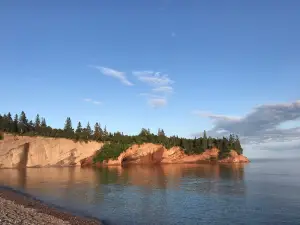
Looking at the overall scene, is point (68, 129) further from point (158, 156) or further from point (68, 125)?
point (158, 156)

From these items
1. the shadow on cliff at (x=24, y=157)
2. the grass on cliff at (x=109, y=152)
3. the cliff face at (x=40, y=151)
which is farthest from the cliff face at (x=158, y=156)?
the shadow on cliff at (x=24, y=157)

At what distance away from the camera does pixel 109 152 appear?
115500mm

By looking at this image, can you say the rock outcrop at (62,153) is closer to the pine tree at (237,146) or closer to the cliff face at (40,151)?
the cliff face at (40,151)

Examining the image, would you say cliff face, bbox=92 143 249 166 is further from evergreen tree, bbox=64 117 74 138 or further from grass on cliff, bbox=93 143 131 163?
evergreen tree, bbox=64 117 74 138

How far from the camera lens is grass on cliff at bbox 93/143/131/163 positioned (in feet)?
374

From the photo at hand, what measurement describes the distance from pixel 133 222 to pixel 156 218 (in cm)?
238

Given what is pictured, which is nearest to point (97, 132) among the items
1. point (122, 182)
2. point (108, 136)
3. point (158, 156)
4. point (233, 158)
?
point (108, 136)

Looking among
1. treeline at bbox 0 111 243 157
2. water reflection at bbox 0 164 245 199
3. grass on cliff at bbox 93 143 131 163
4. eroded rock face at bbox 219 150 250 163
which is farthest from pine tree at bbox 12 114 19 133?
eroded rock face at bbox 219 150 250 163

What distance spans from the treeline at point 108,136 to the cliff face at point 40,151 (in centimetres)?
284

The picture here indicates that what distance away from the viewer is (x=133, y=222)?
77.7ft

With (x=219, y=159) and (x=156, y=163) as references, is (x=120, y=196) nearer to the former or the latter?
(x=156, y=163)

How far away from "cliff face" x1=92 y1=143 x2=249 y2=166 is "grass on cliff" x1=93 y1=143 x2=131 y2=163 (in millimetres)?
2020

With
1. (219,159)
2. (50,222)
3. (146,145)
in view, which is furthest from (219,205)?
(219,159)

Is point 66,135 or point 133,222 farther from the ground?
point 66,135
